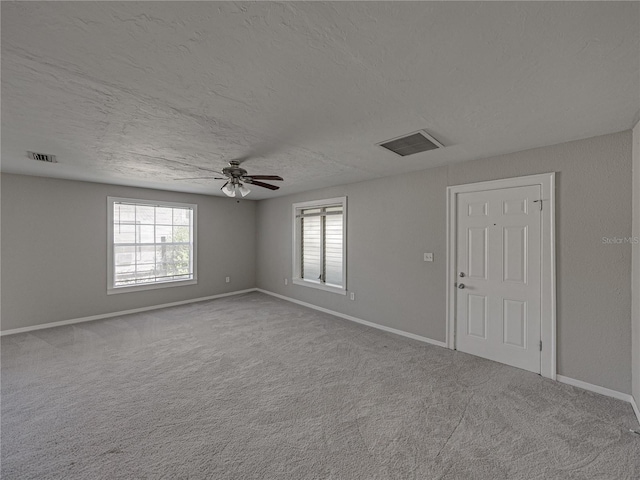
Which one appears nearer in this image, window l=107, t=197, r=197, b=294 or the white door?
the white door

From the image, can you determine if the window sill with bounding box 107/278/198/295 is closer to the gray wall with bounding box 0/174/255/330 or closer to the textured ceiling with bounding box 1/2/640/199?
the gray wall with bounding box 0/174/255/330

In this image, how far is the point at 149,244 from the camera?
5215 millimetres

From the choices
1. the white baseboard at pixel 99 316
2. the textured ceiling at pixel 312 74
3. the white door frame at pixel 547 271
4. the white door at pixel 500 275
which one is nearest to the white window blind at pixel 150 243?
the white baseboard at pixel 99 316

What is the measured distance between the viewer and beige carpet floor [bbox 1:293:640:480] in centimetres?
167

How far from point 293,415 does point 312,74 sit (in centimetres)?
250

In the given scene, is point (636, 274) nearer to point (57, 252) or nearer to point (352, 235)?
point (352, 235)

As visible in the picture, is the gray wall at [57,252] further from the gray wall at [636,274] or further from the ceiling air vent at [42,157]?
the gray wall at [636,274]

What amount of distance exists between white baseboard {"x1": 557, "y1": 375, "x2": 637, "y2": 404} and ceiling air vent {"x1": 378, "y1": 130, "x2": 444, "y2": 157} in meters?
2.66

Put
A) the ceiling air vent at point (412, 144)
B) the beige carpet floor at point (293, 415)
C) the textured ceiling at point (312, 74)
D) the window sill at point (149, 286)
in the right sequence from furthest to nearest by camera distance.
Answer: the window sill at point (149, 286), the ceiling air vent at point (412, 144), the beige carpet floor at point (293, 415), the textured ceiling at point (312, 74)

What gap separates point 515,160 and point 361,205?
2.17 metres

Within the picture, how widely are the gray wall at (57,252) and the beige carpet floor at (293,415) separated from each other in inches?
31.5

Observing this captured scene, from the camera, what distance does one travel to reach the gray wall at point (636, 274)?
2110mm

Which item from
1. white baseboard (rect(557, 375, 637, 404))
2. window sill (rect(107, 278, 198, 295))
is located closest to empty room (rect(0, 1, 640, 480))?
white baseboard (rect(557, 375, 637, 404))

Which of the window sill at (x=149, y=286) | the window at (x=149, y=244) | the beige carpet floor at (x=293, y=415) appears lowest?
the beige carpet floor at (x=293, y=415)
